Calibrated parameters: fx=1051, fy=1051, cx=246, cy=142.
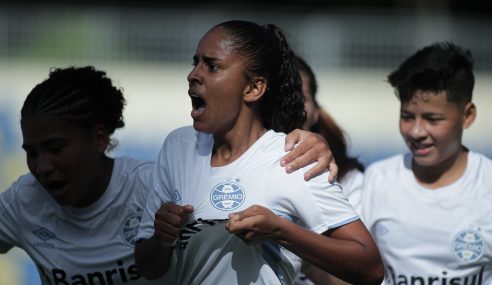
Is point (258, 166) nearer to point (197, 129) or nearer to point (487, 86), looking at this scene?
point (197, 129)

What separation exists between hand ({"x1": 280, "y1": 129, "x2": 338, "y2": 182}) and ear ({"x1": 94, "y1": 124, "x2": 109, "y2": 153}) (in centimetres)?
109

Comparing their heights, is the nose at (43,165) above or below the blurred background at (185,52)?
above

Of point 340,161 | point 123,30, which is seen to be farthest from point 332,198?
point 123,30

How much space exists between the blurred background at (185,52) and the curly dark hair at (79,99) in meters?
5.24

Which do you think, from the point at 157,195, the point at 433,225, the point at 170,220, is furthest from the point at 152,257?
the point at 433,225

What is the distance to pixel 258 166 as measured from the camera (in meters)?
3.77

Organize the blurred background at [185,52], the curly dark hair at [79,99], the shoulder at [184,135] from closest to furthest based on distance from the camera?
the shoulder at [184,135], the curly dark hair at [79,99], the blurred background at [185,52]

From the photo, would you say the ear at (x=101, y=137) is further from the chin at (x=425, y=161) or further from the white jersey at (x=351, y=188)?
the chin at (x=425, y=161)

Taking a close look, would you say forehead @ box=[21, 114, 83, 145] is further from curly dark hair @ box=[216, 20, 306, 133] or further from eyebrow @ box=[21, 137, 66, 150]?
curly dark hair @ box=[216, 20, 306, 133]

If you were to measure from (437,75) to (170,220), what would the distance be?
2.07 m

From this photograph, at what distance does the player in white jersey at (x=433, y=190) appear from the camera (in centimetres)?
489

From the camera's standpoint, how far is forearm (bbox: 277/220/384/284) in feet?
11.6

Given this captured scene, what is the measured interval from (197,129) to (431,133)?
5.39 feet

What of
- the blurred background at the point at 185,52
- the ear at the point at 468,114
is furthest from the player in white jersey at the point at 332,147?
the blurred background at the point at 185,52
